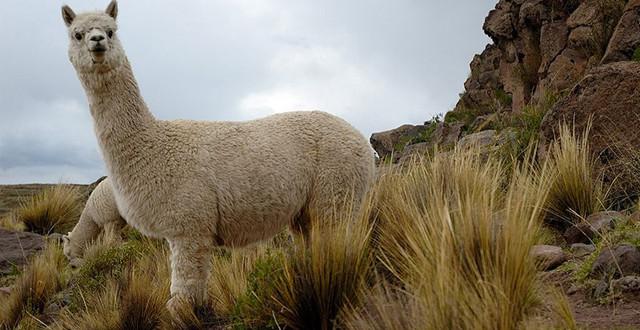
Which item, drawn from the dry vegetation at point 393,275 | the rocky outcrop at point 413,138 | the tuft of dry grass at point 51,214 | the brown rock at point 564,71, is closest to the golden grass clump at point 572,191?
the dry vegetation at point 393,275

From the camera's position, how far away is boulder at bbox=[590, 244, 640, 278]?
14.0ft

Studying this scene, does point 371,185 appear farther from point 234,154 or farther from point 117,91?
point 117,91

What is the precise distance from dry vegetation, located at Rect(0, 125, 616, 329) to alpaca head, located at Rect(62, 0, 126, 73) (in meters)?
1.86

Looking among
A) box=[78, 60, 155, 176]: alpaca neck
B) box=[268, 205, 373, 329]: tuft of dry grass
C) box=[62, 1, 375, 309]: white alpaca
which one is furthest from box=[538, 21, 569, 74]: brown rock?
box=[268, 205, 373, 329]: tuft of dry grass

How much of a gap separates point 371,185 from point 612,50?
23.3 ft

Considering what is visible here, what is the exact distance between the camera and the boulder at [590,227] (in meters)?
5.63

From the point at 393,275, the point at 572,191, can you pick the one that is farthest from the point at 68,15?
the point at 572,191

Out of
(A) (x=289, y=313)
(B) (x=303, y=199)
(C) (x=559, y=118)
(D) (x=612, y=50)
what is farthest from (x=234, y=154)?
(D) (x=612, y=50)

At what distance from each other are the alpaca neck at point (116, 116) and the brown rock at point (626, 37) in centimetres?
827

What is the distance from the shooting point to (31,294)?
802 cm

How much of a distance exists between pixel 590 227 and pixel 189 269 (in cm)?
333

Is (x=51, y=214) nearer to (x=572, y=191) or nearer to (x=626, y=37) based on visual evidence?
(x=572, y=191)

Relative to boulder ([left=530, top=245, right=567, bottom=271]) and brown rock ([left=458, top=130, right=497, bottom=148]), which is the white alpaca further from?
brown rock ([left=458, top=130, right=497, bottom=148])

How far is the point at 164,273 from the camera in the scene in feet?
23.5
